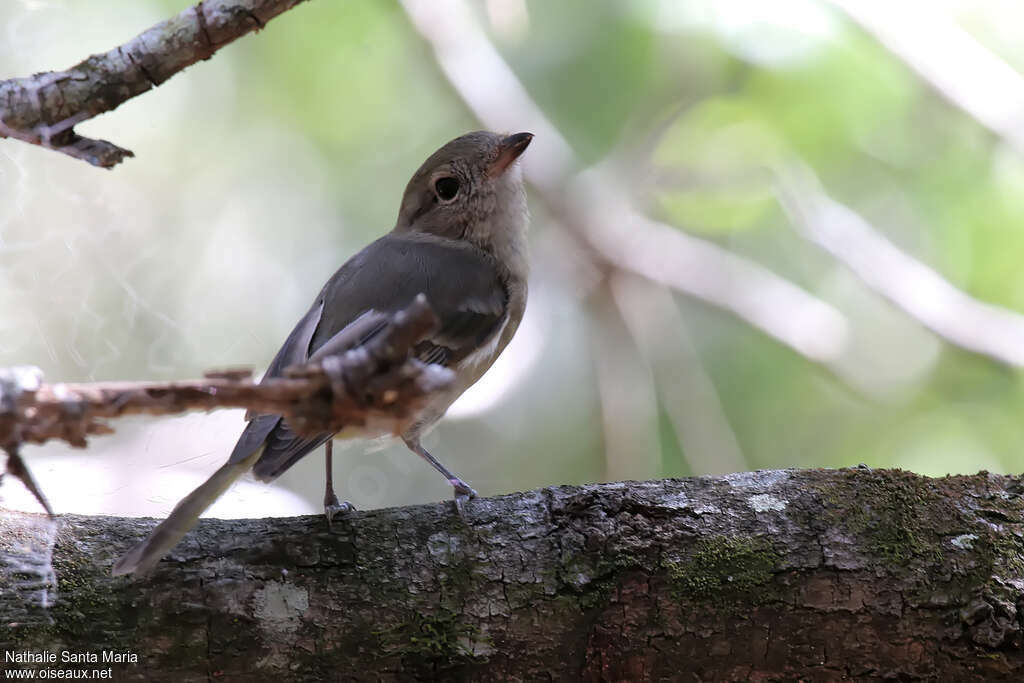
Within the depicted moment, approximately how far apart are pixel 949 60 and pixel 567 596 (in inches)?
157

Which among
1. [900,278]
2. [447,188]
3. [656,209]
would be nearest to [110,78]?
[447,188]

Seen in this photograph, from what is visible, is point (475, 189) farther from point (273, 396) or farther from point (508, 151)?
point (273, 396)

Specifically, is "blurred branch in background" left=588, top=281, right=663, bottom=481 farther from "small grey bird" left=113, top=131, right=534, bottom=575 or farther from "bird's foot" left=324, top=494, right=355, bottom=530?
"bird's foot" left=324, top=494, right=355, bottom=530

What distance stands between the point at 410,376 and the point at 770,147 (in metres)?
4.27

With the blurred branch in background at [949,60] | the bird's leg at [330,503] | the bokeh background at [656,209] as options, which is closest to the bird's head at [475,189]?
the bokeh background at [656,209]

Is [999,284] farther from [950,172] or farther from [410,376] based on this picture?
[410,376]

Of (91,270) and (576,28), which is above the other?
(576,28)

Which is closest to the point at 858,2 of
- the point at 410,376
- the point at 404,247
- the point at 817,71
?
the point at 817,71

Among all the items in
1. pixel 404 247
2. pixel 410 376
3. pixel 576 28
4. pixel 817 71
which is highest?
pixel 576 28

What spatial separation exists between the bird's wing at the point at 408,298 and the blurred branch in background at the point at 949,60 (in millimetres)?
2629

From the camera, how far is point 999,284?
5.16m

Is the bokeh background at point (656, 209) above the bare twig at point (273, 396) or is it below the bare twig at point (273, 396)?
above

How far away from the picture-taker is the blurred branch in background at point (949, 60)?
4.97 metres

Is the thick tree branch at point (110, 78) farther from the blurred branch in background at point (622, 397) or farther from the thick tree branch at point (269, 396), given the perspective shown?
the blurred branch in background at point (622, 397)
